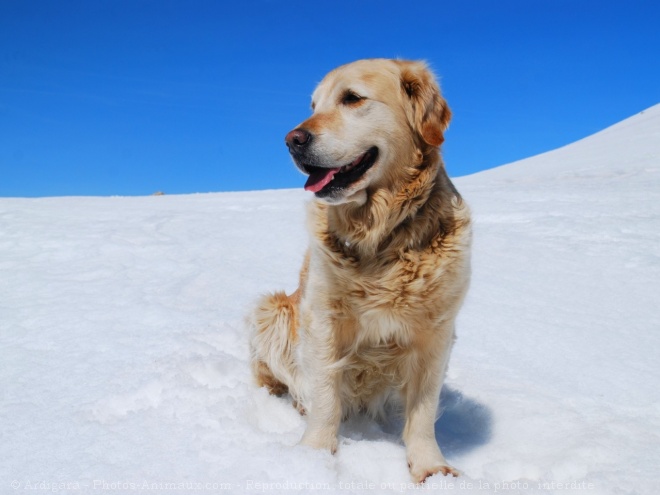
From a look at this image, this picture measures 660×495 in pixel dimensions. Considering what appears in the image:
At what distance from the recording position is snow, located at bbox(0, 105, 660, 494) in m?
2.15

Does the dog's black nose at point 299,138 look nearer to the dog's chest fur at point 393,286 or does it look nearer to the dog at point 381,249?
the dog at point 381,249

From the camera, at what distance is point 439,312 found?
242 cm

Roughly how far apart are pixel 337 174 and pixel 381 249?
17.1 inches

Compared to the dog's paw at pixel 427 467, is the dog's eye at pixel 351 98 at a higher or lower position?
higher

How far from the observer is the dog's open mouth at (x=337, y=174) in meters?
2.47

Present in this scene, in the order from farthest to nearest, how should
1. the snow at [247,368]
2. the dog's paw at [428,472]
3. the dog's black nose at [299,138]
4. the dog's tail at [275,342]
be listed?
the dog's tail at [275,342], the dog's black nose at [299,138], the dog's paw at [428,472], the snow at [247,368]

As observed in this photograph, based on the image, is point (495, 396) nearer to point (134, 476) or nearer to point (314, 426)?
point (314, 426)

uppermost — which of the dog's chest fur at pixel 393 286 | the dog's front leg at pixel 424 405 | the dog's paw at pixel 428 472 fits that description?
the dog's chest fur at pixel 393 286

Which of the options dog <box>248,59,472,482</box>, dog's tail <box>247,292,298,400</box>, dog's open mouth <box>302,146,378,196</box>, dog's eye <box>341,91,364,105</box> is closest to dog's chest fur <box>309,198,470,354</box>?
dog <box>248,59,472,482</box>

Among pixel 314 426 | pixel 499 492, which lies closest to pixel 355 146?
pixel 314 426

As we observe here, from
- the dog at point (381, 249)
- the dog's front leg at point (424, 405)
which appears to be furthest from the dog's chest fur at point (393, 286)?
the dog's front leg at point (424, 405)

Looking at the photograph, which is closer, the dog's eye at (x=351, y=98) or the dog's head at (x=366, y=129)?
the dog's head at (x=366, y=129)

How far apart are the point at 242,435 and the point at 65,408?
956 mm

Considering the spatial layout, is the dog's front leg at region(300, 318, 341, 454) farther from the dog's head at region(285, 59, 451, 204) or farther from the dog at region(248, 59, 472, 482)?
the dog's head at region(285, 59, 451, 204)
